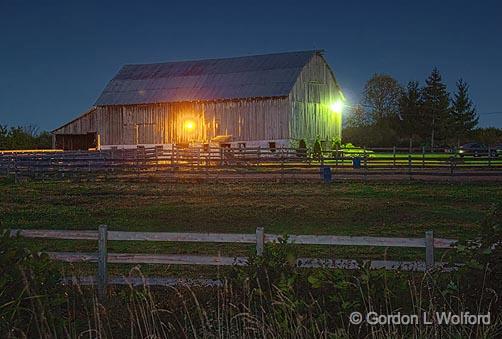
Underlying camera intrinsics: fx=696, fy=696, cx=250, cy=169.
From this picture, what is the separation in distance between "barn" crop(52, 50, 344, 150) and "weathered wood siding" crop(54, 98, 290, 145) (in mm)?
77

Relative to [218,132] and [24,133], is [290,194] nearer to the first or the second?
[218,132]

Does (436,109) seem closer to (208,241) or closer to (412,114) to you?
(412,114)

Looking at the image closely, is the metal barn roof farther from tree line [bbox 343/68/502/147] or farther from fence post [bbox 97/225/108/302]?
fence post [bbox 97/225/108/302]

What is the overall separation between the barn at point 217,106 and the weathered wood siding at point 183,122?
8 cm

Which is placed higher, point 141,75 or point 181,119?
point 141,75

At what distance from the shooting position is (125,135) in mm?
58719

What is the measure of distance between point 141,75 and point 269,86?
13940 mm

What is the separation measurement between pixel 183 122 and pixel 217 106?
3312mm

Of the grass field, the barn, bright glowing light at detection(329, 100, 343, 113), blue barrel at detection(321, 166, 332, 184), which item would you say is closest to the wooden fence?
the grass field

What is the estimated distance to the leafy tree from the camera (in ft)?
299

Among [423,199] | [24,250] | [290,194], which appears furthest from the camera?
[290,194]

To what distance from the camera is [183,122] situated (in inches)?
2240

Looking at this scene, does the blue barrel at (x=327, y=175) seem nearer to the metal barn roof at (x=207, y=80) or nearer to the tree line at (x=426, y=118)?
the metal barn roof at (x=207, y=80)

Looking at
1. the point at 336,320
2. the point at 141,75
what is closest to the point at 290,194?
the point at 336,320
